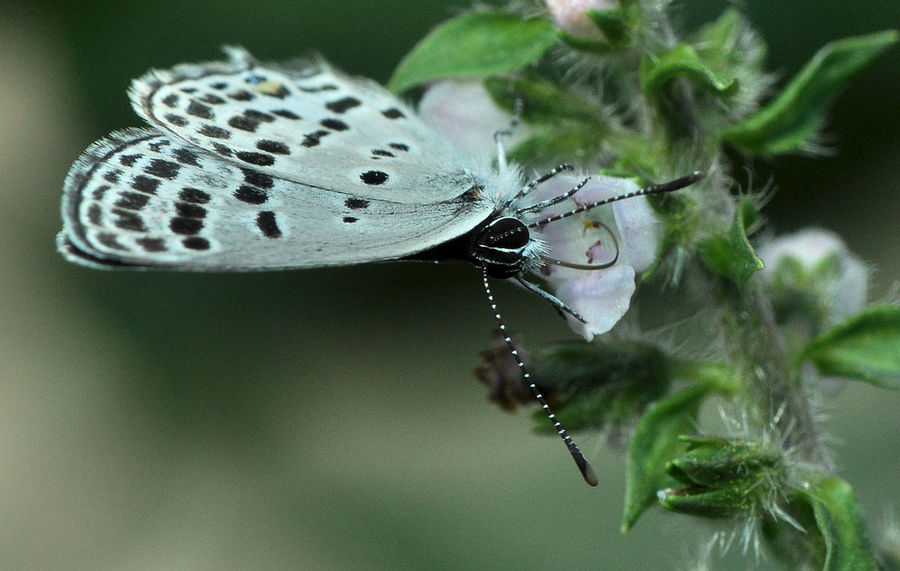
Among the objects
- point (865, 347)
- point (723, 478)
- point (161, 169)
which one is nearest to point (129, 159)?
point (161, 169)

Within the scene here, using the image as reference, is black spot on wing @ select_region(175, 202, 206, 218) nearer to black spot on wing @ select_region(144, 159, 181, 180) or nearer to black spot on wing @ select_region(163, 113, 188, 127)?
→ black spot on wing @ select_region(144, 159, 181, 180)

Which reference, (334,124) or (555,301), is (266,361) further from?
(555,301)

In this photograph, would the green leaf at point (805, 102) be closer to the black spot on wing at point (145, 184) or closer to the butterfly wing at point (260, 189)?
the butterfly wing at point (260, 189)

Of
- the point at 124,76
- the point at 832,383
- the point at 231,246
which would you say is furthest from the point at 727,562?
the point at 124,76

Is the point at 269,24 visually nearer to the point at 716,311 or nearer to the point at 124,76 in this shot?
the point at 124,76

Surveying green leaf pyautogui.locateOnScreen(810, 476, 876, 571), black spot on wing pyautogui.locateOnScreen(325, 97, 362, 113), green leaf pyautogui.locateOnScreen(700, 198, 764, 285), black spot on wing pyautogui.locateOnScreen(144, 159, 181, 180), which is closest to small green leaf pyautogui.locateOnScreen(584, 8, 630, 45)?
green leaf pyautogui.locateOnScreen(700, 198, 764, 285)

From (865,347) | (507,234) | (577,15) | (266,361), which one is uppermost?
(577,15)
